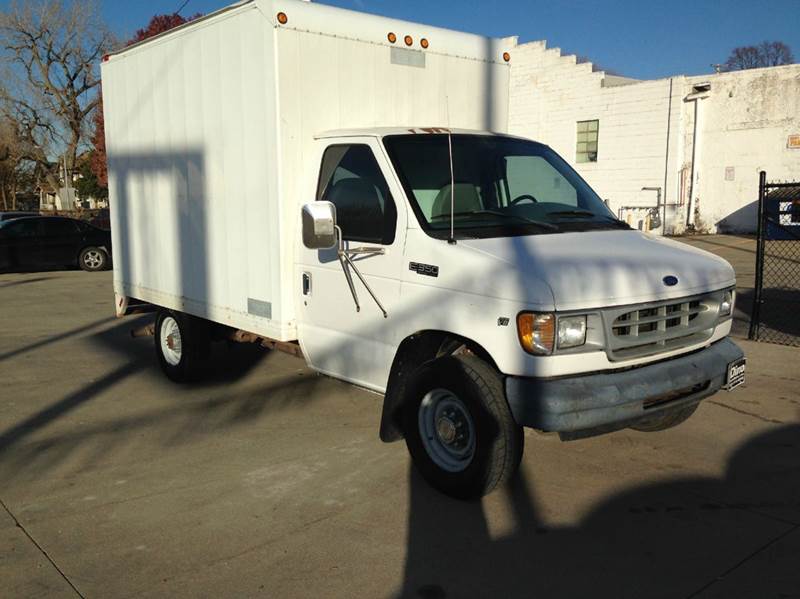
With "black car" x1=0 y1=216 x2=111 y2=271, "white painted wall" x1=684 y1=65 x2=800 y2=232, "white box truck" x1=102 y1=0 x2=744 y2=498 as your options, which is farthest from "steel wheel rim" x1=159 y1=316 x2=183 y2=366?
"white painted wall" x1=684 y1=65 x2=800 y2=232

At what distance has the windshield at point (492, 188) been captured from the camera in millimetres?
4664

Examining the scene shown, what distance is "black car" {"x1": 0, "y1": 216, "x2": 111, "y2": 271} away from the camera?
18281 mm

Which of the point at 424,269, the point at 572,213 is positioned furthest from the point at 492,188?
the point at 424,269

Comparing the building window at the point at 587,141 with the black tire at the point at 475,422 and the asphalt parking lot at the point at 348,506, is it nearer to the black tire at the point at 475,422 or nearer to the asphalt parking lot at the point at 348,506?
the asphalt parking lot at the point at 348,506

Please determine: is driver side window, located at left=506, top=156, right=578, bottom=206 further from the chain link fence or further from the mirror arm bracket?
the chain link fence

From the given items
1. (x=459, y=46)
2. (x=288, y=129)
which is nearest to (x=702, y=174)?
(x=459, y=46)

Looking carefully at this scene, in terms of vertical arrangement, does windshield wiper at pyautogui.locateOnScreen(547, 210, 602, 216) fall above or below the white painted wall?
below

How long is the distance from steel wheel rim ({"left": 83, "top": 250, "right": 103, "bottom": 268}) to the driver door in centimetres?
1579

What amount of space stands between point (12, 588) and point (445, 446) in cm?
242

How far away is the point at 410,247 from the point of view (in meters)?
4.56

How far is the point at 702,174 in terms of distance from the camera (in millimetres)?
26953

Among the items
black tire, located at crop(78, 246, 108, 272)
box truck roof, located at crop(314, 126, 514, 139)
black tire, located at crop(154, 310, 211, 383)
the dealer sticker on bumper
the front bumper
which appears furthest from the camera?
black tire, located at crop(78, 246, 108, 272)

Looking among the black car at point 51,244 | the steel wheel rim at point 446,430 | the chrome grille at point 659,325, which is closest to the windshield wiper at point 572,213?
the chrome grille at point 659,325

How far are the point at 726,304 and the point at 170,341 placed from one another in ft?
17.1
